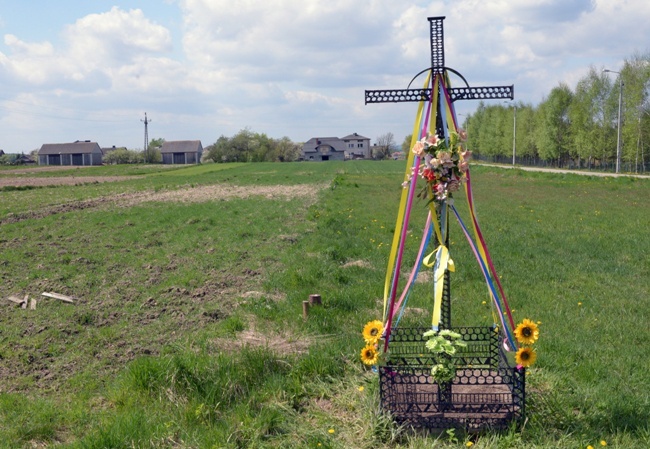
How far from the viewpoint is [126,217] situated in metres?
21.0

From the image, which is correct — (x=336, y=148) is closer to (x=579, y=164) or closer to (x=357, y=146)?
(x=357, y=146)

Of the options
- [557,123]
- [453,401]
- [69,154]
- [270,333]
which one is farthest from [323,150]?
[453,401]

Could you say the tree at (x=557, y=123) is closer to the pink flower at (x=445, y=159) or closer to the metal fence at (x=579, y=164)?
the metal fence at (x=579, y=164)

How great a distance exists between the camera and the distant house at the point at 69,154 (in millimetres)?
130875

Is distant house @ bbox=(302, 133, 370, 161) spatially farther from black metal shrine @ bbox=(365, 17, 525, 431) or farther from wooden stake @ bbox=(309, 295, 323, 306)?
black metal shrine @ bbox=(365, 17, 525, 431)

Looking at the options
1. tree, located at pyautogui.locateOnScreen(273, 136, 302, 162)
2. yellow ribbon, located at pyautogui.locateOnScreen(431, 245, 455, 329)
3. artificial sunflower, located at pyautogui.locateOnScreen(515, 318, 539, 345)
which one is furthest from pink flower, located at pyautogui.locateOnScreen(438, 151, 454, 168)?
tree, located at pyautogui.locateOnScreen(273, 136, 302, 162)

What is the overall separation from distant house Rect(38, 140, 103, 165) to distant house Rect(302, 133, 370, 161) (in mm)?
59003

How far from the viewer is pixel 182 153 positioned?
140 metres

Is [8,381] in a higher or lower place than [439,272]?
lower

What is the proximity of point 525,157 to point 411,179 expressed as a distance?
88735 mm

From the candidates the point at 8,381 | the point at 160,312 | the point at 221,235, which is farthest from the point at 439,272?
the point at 221,235

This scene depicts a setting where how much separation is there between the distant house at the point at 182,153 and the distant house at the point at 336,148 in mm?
37702

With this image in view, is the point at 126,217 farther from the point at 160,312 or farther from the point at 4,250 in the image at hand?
the point at 160,312

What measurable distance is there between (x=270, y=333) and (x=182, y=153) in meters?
137
